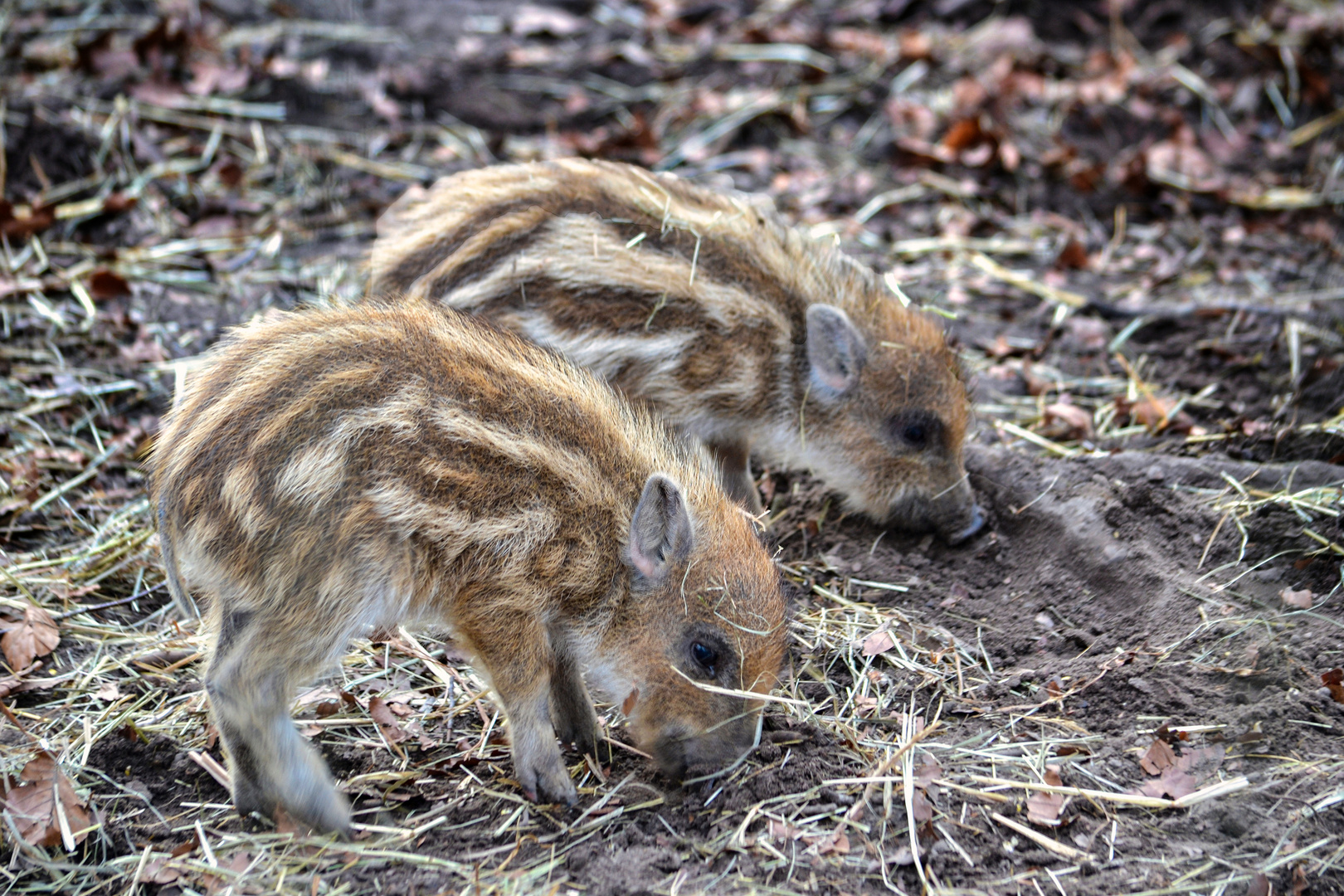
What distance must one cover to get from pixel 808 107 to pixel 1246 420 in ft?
13.9

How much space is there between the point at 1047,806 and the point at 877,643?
37.3 inches

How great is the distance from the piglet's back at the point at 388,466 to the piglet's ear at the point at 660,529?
0.09m

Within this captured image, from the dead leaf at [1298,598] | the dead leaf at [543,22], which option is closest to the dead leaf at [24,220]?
the dead leaf at [543,22]

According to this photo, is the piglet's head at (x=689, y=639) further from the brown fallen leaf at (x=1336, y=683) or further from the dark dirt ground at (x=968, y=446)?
the brown fallen leaf at (x=1336, y=683)

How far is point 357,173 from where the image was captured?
23.3 feet

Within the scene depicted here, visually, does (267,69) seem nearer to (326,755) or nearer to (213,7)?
(213,7)

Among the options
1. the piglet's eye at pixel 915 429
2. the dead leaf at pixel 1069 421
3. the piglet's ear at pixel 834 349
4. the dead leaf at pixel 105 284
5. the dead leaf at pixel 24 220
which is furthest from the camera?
the dead leaf at pixel 24 220

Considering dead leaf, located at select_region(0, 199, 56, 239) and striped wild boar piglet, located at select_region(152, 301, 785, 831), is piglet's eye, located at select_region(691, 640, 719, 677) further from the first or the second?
dead leaf, located at select_region(0, 199, 56, 239)

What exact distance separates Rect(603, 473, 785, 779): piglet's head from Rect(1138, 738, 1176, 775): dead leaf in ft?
3.77

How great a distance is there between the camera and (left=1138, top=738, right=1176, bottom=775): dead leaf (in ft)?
11.3

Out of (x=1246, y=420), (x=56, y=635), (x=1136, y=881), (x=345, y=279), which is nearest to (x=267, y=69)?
(x=345, y=279)

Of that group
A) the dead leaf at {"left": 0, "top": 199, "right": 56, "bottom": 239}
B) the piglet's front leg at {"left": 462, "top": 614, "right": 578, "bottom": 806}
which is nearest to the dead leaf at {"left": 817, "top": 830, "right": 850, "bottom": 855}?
the piglet's front leg at {"left": 462, "top": 614, "right": 578, "bottom": 806}

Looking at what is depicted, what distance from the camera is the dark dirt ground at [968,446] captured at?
3.29 meters

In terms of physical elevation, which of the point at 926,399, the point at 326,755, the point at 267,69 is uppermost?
the point at 267,69
